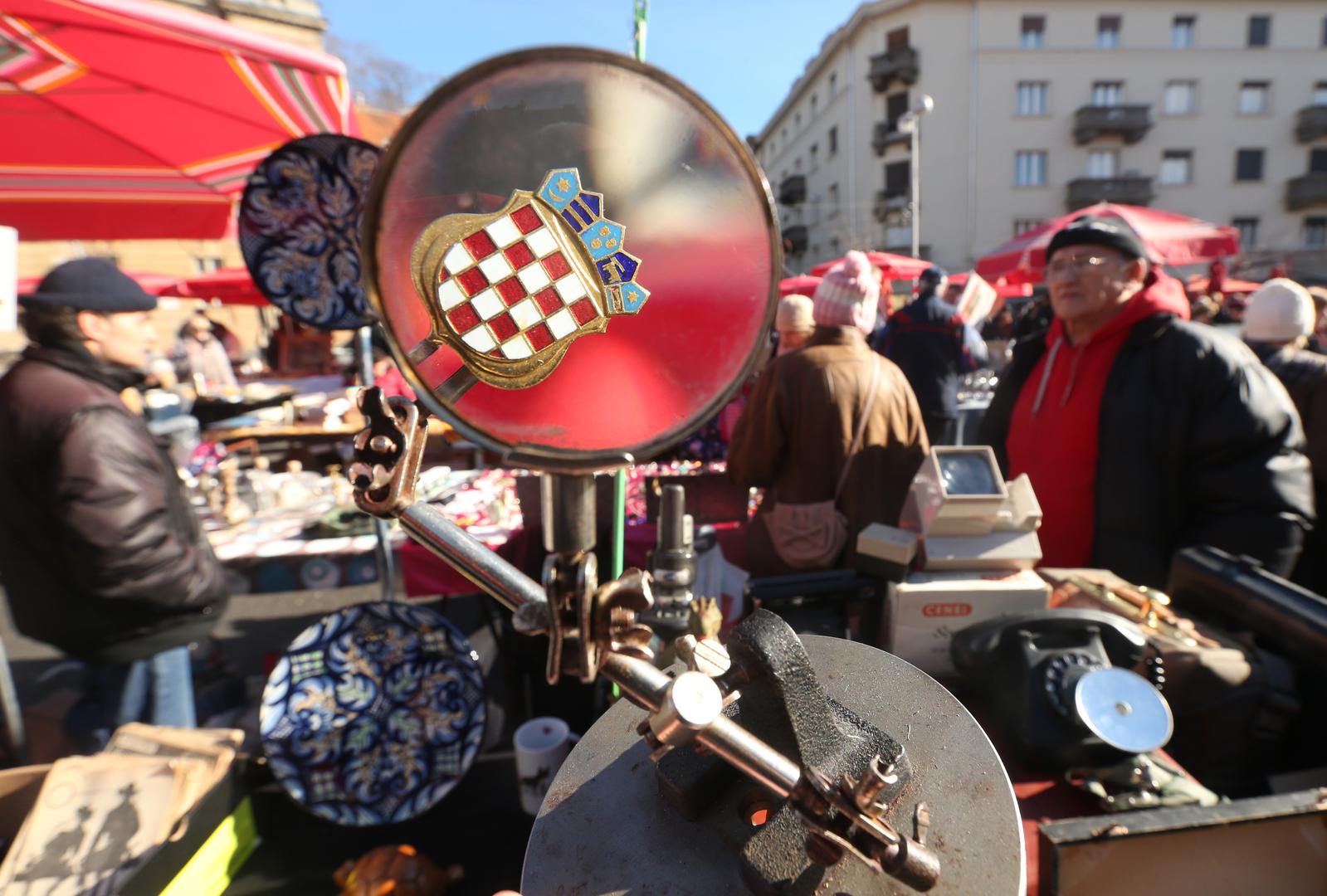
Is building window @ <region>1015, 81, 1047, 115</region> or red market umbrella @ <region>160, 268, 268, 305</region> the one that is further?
building window @ <region>1015, 81, 1047, 115</region>

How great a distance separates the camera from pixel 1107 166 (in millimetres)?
28203

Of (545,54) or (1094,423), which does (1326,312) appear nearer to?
(1094,423)

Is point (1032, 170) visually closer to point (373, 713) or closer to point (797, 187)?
point (797, 187)

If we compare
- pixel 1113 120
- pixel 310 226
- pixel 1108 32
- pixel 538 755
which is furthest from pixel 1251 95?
pixel 538 755

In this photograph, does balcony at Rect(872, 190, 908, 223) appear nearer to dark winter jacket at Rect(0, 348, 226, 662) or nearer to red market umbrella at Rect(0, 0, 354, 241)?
red market umbrella at Rect(0, 0, 354, 241)

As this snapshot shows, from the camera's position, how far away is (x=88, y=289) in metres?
2.12

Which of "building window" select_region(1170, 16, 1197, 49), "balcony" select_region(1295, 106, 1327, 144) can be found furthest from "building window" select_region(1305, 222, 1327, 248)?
"building window" select_region(1170, 16, 1197, 49)

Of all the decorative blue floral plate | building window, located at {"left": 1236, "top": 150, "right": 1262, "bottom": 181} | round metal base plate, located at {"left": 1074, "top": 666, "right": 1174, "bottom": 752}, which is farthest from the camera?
building window, located at {"left": 1236, "top": 150, "right": 1262, "bottom": 181}

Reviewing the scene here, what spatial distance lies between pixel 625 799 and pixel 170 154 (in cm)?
473

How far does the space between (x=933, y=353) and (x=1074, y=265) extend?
2885 millimetres

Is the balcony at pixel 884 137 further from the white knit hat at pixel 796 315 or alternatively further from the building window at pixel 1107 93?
the white knit hat at pixel 796 315

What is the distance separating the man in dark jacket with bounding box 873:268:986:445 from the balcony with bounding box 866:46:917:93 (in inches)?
1138

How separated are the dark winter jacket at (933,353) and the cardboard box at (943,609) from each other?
3832 millimetres

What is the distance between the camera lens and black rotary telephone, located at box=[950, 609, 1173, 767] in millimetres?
1090
